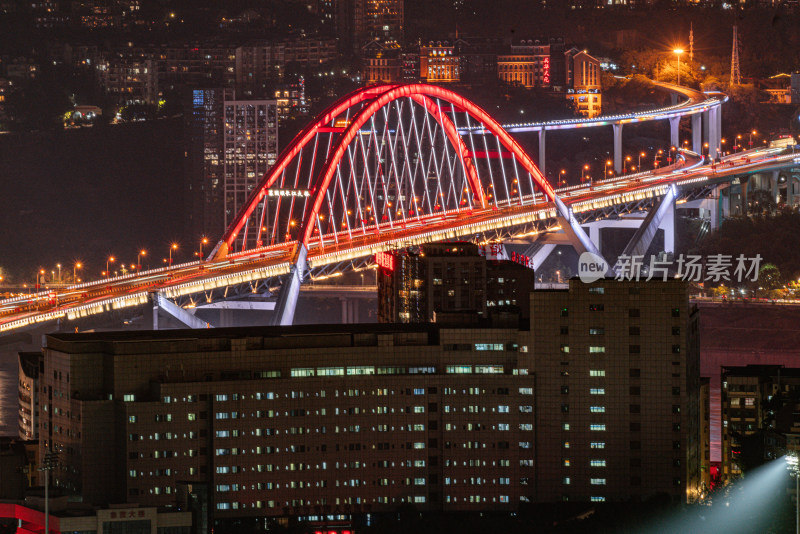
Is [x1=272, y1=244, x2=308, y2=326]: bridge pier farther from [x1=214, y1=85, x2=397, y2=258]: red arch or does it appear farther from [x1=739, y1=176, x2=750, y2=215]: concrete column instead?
[x1=739, y1=176, x2=750, y2=215]: concrete column

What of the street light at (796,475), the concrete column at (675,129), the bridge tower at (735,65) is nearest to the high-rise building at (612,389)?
the street light at (796,475)

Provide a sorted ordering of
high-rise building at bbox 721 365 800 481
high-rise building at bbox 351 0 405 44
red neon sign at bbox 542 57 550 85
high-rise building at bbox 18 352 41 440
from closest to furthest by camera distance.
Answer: high-rise building at bbox 721 365 800 481 → high-rise building at bbox 18 352 41 440 → red neon sign at bbox 542 57 550 85 → high-rise building at bbox 351 0 405 44

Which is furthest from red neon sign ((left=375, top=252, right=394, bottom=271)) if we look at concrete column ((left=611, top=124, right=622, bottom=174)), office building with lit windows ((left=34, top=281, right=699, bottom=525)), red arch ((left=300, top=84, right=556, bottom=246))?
concrete column ((left=611, top=124, right=622, bottom=174))

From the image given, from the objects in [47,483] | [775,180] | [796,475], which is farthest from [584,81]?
[47,483]

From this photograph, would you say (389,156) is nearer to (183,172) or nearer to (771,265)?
(183,172)

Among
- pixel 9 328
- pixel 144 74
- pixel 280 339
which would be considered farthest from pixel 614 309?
pixel 144 74

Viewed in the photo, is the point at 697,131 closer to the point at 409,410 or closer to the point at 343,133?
the point at 343,133
